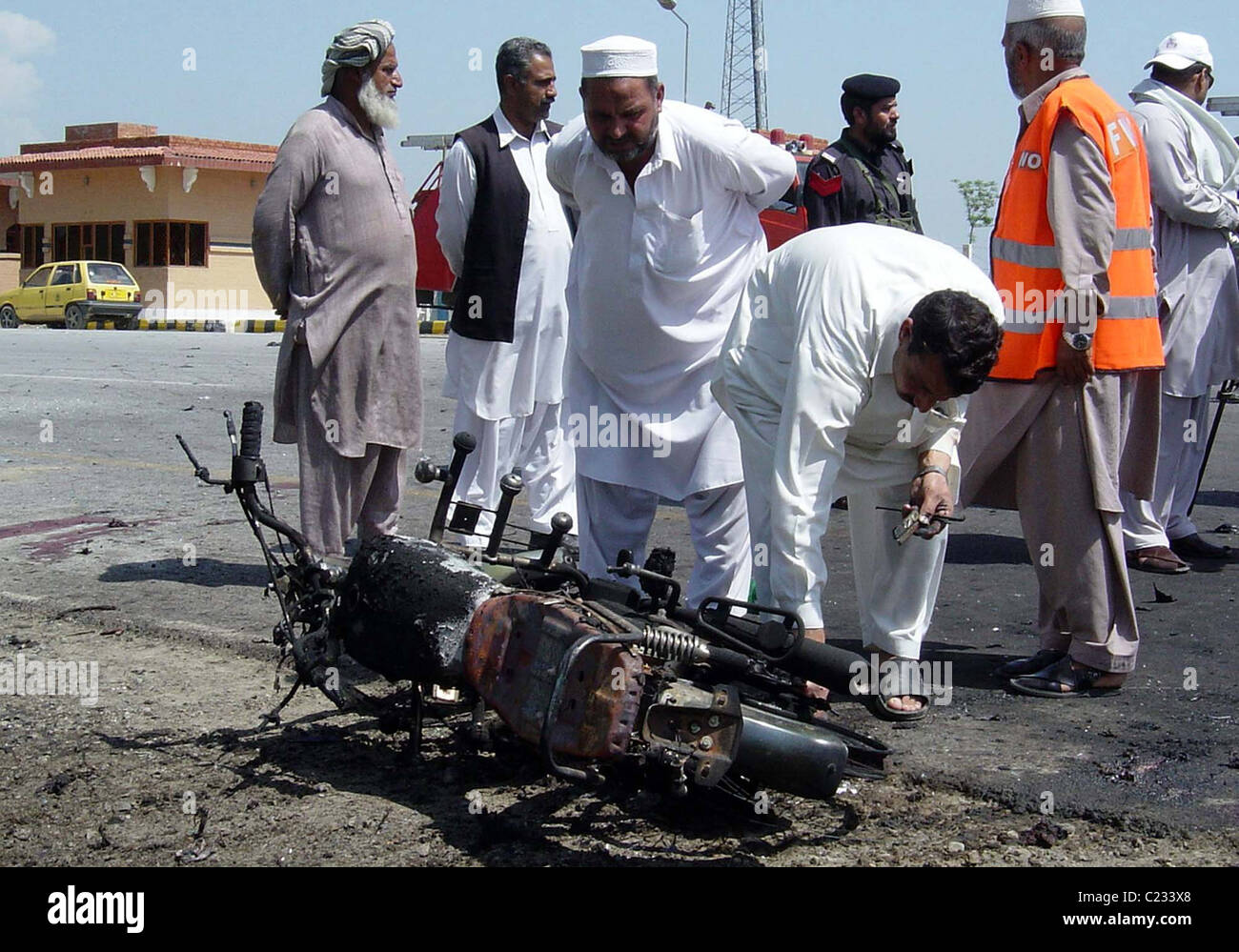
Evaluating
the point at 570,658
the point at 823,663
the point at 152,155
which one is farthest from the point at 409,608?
the point at 152,155

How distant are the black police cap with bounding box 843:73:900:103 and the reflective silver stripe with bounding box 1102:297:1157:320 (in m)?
2.70

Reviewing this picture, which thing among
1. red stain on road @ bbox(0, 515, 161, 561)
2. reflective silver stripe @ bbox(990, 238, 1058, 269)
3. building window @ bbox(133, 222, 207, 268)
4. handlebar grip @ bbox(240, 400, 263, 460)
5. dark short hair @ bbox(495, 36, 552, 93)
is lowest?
red stain on road @ bbox(0, 515, 161, 561)

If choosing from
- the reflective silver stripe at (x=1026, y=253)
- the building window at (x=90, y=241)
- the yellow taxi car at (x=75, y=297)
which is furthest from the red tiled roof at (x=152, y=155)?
the reflective silver stripe at (x=1026, y=253)

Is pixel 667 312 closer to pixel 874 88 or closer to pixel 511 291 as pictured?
pixel 511 291

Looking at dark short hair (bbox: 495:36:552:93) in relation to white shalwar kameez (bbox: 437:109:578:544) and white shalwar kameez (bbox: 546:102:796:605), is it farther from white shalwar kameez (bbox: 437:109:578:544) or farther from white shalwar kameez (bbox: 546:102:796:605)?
white shalwar kameez (bbox: 546:102:796:605)

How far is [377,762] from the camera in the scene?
155 inches

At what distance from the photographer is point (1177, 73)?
6.90 meters

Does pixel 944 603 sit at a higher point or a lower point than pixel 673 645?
lower

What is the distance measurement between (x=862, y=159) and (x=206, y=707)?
433 centimetres

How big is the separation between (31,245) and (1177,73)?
42.1 m

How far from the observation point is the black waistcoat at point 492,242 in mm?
6336

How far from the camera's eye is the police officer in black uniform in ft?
23.2

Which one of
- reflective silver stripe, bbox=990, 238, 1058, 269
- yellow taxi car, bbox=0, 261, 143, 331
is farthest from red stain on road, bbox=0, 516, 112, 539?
yellow taxi car, bbox=0, 261, 143, 331

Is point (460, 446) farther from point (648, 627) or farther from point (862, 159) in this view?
point (862, 159)
